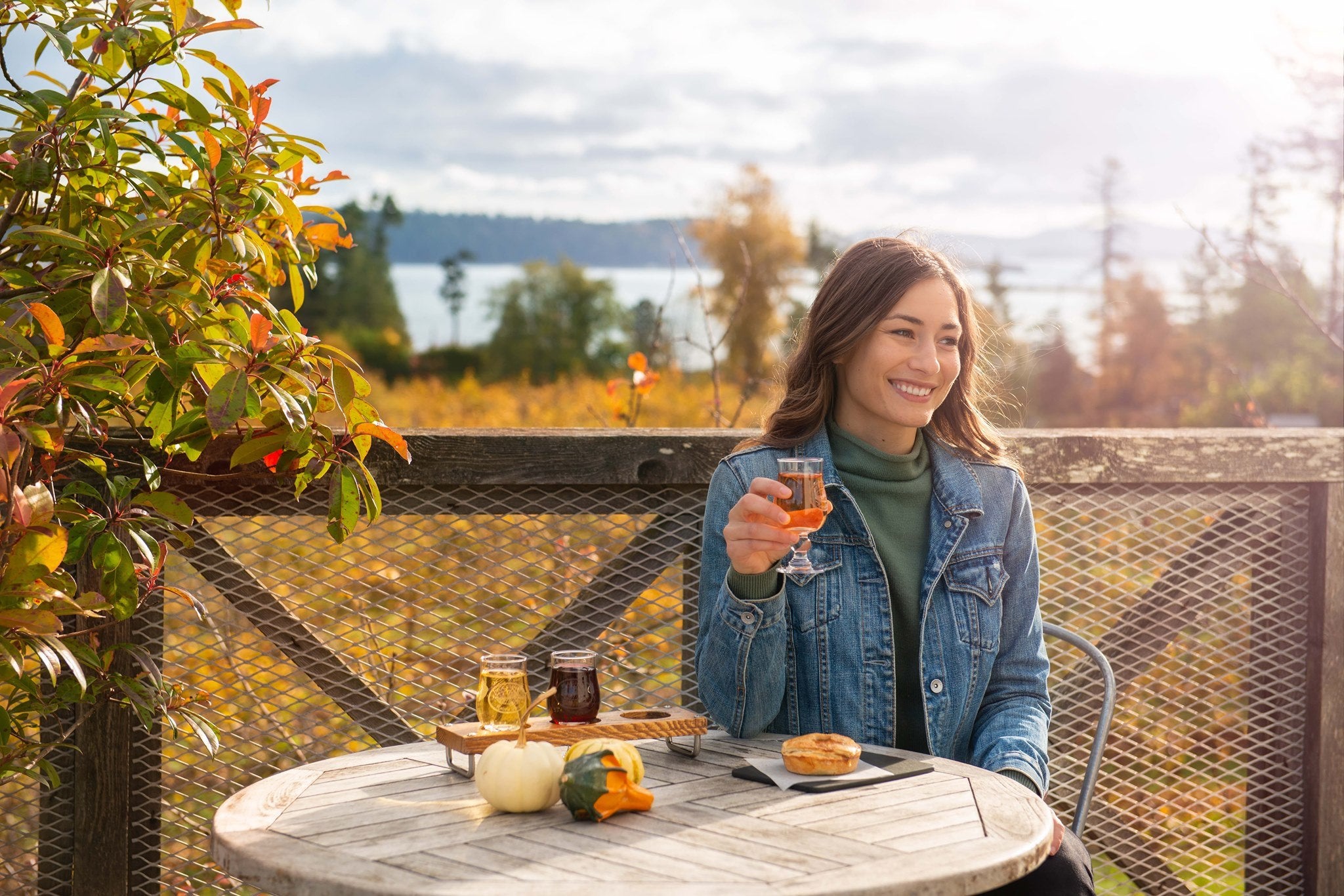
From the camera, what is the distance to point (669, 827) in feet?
4.20

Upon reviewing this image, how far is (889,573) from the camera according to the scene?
194 cm

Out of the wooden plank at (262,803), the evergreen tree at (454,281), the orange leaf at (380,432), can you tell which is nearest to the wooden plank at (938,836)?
the wooden plank at (262,803)

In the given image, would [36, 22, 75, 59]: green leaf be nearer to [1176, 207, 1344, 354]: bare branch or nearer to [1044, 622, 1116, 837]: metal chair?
[1044, 622, 1116, 837]: metal chair

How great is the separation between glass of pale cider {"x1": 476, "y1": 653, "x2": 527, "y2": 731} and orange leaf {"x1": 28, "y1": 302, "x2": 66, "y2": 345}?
2.24 feet

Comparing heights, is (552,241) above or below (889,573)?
above

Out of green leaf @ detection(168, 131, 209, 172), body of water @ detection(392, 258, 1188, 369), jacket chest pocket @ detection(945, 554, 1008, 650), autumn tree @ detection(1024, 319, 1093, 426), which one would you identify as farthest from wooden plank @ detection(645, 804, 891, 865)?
autumn tree @ detection(1024, 319, 1093, 426)

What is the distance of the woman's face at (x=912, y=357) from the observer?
6.44ft

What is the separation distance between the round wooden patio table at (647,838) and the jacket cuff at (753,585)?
29cm

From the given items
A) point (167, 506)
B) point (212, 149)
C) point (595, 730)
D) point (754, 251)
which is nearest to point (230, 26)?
point (212, 149)

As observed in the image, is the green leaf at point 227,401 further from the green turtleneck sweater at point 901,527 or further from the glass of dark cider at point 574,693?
the green turtleneck sweater at point 901,527

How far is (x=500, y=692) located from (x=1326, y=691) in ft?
6.04

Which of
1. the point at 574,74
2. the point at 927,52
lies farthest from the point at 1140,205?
the point at 574,74

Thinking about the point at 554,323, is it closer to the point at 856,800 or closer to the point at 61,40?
the point at 61,40

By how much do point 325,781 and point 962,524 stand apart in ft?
3.60
